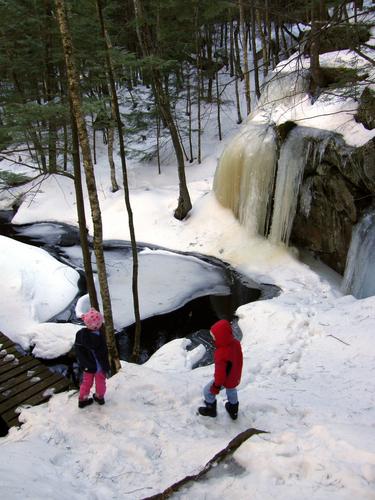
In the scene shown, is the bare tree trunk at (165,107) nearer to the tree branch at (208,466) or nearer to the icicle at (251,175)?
the icicle at (251,175)

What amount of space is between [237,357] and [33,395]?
2.88 meters

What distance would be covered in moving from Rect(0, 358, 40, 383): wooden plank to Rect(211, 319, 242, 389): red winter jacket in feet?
10.6

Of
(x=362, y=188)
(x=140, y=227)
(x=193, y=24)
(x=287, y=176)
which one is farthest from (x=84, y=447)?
(x=193, y=24)

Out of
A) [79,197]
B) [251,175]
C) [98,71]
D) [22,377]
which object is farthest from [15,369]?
[98,71]

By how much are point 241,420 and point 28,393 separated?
2848 millimetres

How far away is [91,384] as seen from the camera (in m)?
4.31

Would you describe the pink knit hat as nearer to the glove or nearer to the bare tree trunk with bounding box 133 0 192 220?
the glove

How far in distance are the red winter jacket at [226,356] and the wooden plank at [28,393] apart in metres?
2.60

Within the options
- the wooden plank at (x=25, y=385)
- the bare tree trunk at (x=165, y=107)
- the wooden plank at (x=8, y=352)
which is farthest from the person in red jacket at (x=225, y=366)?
the bare tree trunk at (x=165, y=107)

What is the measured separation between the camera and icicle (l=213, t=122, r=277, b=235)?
10727 millimetres

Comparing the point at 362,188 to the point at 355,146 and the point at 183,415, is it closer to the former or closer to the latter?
the point at 355,146

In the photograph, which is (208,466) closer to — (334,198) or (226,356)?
(226,356)

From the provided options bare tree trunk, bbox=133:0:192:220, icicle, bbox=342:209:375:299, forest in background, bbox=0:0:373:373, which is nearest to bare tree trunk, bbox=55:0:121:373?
forest in background, bbox=0:0:373:373

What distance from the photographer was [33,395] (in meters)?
5.12
